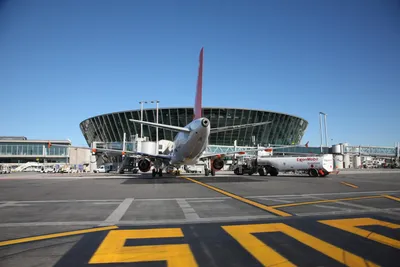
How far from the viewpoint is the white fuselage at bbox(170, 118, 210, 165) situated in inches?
1038

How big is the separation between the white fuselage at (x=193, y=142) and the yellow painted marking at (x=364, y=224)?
57.9 feet

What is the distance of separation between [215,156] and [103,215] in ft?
91.2

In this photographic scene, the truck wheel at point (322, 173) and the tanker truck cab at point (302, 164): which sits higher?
the tanker truck cab at point (302, 164)

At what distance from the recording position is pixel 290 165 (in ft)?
136

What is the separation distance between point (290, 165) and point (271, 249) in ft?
123

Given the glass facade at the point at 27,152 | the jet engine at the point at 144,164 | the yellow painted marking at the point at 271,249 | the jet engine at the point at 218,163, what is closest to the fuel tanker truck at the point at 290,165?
the jet engine at the point at 218,163

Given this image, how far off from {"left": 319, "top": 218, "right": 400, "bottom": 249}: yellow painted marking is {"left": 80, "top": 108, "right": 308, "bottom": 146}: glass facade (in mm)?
87423

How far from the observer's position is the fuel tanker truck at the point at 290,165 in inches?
1539

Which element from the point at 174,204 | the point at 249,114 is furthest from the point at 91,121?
the point at 174,204

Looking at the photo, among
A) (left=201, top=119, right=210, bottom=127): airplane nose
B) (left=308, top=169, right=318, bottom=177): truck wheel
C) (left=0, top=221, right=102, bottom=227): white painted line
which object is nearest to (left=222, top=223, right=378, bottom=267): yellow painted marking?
(left=0, top=221, right=102, bottom=227): white painted line

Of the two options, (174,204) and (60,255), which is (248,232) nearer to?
(60,255)

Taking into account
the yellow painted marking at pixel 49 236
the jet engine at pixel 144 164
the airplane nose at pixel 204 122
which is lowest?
the yellow painted marking at pixel 49 236

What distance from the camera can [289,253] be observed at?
550 cm

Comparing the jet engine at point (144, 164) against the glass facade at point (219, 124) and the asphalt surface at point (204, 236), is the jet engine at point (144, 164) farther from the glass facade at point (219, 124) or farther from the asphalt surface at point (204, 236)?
the glass facade at point (219, 124)
